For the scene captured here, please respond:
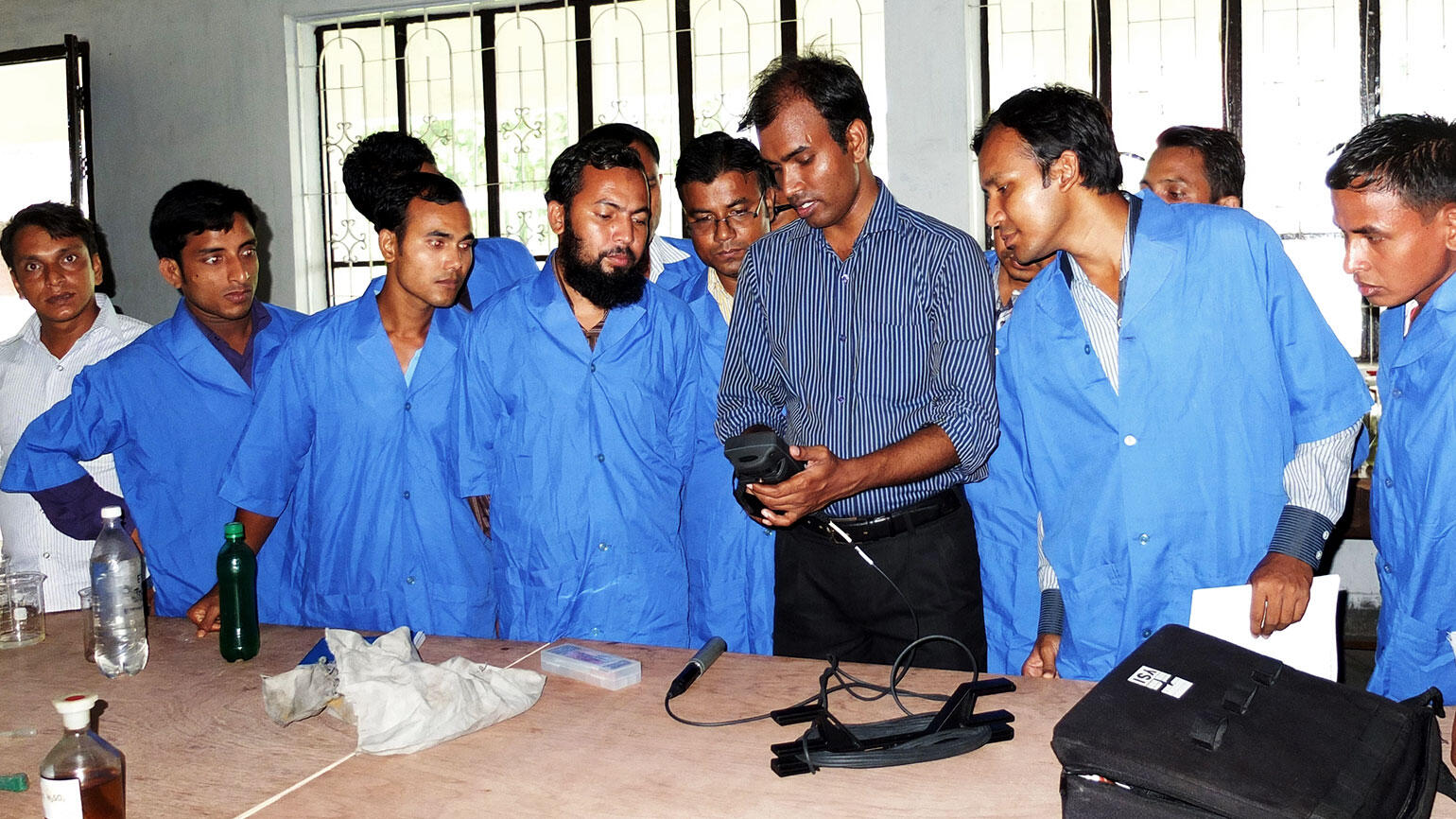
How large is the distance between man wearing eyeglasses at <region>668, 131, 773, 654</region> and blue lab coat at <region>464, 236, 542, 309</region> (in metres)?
0.56

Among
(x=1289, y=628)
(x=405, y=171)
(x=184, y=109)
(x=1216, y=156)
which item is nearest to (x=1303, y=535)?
(x=1289, y=628)

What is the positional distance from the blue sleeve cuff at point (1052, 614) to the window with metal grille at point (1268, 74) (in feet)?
10.2

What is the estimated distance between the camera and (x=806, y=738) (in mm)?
1448

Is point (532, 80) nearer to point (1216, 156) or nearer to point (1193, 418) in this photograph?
point (1216, 156)

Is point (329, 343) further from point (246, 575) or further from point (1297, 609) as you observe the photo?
point (1297, 609)

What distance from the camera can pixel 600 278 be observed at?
261cm

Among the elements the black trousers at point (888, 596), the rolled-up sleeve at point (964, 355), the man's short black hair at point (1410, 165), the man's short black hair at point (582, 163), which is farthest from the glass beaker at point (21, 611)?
the man's short black hair at point (1410, 165)

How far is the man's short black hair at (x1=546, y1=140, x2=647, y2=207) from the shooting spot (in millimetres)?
2654

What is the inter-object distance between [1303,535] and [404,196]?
2134mm

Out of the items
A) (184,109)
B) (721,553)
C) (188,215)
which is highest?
(184,109)

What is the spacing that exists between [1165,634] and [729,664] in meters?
0.70

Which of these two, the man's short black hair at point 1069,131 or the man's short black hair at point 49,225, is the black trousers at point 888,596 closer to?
the man's short black hair at point 1069,131

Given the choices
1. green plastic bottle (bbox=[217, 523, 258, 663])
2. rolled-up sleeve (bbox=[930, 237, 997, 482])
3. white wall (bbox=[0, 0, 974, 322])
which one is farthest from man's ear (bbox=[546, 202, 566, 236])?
white wall (bbox=[0, 0, 974, 322])

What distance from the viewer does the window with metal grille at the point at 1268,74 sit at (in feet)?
14.5
